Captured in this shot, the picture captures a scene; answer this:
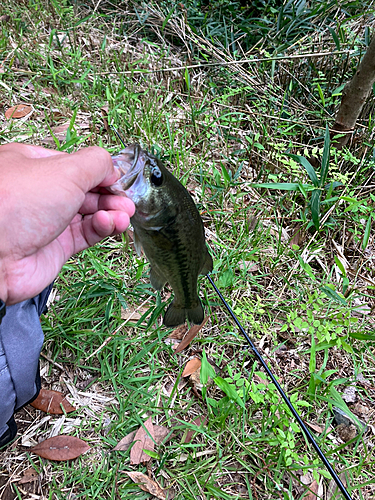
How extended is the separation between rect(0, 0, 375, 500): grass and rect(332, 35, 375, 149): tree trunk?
261 mm

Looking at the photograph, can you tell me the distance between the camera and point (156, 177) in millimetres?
1925

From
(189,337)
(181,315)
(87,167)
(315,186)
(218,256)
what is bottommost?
(189,337)

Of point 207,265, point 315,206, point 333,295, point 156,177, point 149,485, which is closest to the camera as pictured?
point 156,177

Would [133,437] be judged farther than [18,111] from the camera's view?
No

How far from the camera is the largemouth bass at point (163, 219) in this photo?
1936 millimetres

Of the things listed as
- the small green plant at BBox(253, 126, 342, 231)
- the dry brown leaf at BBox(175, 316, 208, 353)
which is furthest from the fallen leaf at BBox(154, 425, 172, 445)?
the small green plant at BBox(253, 126, 342, 231)

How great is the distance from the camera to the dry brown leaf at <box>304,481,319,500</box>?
2.37 m

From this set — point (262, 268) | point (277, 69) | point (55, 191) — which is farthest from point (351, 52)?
Result: point (55, 191)

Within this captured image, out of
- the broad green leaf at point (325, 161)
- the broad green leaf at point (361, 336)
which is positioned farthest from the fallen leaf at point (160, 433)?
the broad green leaf at point (325, 161)

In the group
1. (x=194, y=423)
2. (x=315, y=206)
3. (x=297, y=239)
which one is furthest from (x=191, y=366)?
(x=315, y=206)

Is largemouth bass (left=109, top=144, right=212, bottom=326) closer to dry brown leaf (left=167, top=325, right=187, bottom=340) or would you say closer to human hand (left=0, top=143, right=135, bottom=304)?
human hand (left=0, top=143, right=135, bottom=304)

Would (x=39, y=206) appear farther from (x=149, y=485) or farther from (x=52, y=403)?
(x=149, y=485)

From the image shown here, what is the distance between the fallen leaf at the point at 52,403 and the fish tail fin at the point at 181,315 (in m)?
0.82

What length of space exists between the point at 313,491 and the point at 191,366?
3.42 feet
